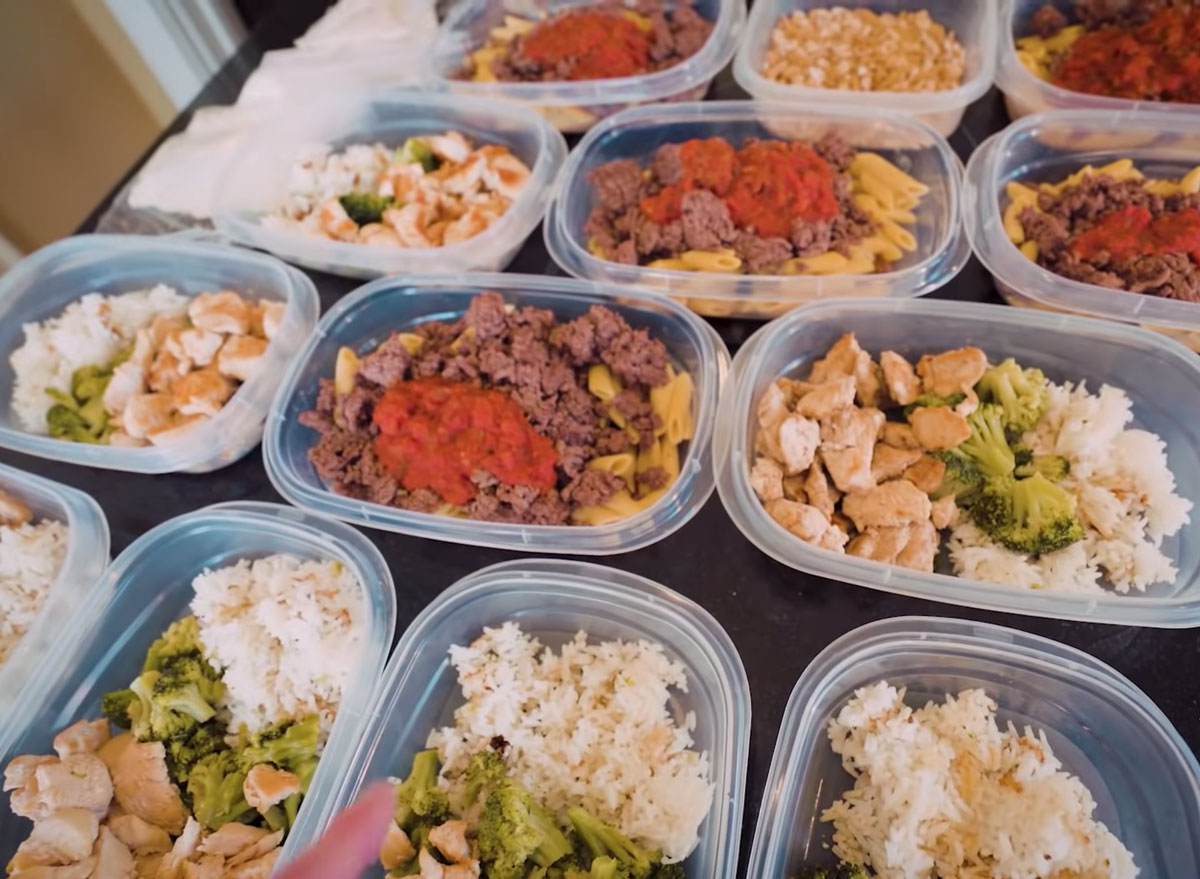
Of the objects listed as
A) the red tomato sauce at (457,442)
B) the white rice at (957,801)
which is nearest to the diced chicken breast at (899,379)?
the white rice at (957,801)

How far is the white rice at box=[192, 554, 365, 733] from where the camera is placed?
1.68 m

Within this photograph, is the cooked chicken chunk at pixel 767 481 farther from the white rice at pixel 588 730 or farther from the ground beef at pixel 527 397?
the white rice at pixel 588 730

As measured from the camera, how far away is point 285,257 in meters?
2.38

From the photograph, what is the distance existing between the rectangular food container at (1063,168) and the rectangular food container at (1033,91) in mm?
35

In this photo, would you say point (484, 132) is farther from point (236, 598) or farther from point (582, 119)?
point (236, 598)

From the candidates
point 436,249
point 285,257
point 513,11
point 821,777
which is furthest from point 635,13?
point 821,777

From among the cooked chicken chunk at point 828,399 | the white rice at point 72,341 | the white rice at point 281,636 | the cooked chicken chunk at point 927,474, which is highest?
the white rice at point 72,341

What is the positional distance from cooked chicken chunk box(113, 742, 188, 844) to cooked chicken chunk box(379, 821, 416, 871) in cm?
47

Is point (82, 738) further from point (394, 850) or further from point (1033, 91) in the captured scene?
point (1033, 91)

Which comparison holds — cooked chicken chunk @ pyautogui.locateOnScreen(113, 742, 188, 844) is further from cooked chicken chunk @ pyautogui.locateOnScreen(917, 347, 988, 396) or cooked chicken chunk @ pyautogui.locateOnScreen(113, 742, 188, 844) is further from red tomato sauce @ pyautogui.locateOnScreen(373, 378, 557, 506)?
cooked chicken chunk @ pyautogui.locateOnScreen(917, 347, 988, 396)

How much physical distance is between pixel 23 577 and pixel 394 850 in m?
1.16

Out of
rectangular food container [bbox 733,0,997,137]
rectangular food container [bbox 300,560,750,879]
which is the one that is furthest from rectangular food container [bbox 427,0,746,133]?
rectangular food container [bbox 300,560,750,879]

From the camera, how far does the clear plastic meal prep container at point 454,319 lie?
5.71ft

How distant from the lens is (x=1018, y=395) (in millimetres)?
1811
